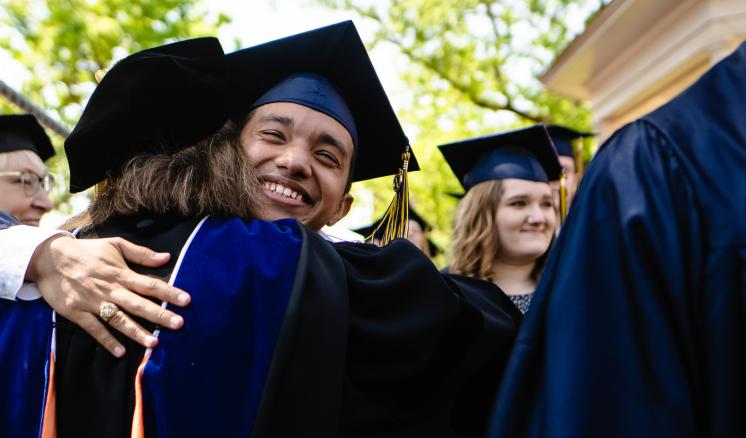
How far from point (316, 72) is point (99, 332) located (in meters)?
1.42

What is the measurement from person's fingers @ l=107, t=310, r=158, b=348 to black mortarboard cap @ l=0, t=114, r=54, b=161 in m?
3.64

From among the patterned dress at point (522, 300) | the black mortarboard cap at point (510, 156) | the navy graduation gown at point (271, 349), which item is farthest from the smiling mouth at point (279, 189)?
the black mortarboard cap at point (510, 156)

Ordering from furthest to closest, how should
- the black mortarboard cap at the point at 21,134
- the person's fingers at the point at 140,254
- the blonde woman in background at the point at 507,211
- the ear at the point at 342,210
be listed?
1. the black mortarboard cap at the point at 21,134
2. the blonde woman in background at the point at 507,211
3. the ear at the point at 342,210
4. the person's fingers at the point at 140,254

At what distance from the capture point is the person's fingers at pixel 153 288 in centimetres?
140

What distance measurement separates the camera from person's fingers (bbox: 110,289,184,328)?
1370 mm

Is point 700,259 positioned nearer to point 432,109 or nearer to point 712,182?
point 712,182

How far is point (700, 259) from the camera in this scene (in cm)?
94

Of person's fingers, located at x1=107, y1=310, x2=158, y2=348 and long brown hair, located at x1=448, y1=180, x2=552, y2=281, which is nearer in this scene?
person's fingers, located at x1=107, y1=310, x2=158, y2=348

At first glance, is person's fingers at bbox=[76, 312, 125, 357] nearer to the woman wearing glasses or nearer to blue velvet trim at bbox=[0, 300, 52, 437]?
blue velvet trim at bbox=[0, 300, 52, 437]

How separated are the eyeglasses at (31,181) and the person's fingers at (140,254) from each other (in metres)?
3.23

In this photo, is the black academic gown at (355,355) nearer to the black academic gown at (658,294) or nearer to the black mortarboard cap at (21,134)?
the black academic gown at (658,294)

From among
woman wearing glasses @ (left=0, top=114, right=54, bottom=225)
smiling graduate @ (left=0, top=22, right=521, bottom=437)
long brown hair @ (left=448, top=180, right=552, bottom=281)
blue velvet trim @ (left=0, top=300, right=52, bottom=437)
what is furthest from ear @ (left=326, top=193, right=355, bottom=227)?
woman wearing glasses @ (left=0, top=114, right=54, bottom=225)

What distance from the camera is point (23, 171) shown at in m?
4.27

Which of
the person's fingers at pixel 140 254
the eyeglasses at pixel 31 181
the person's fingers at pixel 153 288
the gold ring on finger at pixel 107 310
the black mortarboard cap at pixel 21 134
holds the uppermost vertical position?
the black mortarboard cap at pixel 21 134
